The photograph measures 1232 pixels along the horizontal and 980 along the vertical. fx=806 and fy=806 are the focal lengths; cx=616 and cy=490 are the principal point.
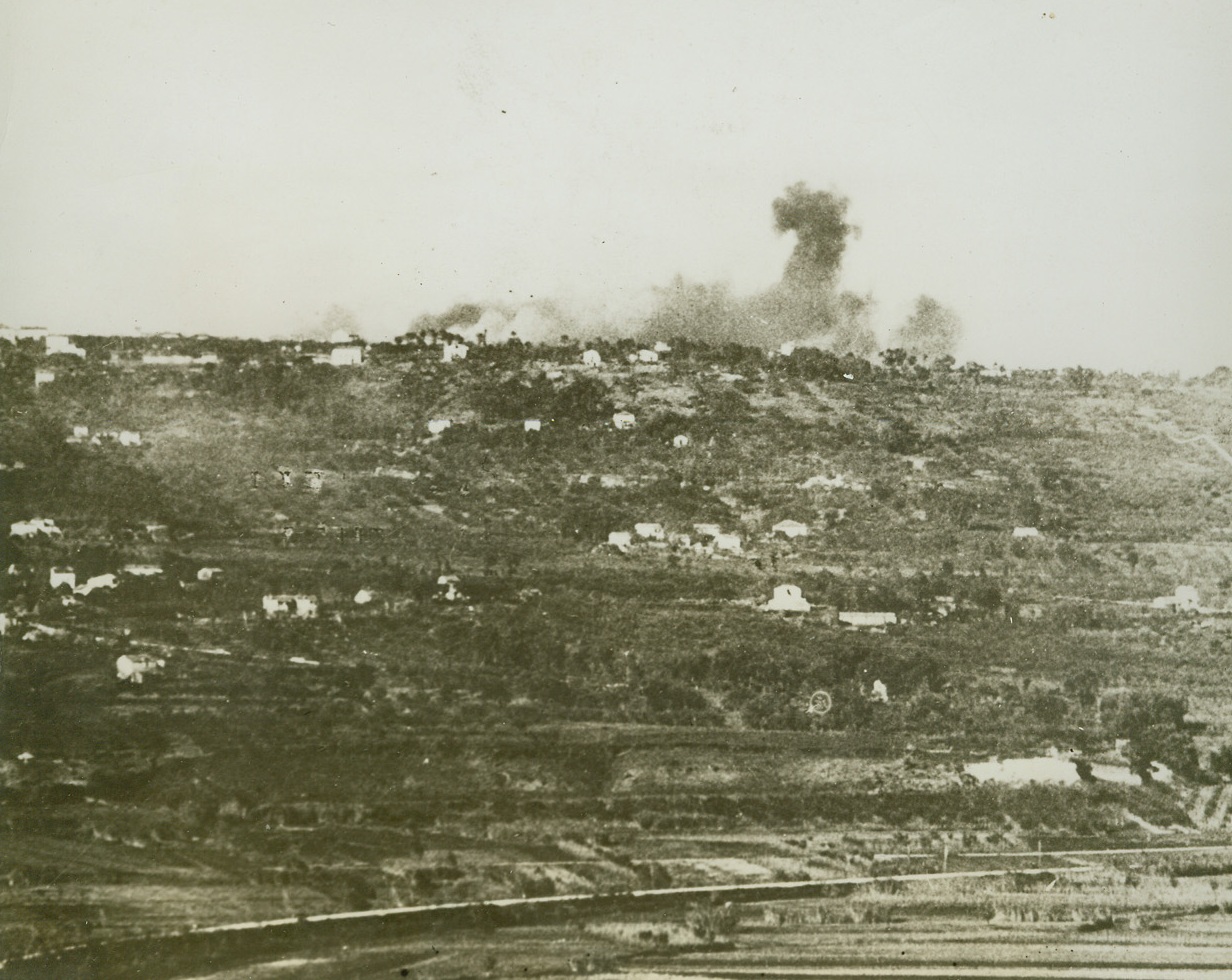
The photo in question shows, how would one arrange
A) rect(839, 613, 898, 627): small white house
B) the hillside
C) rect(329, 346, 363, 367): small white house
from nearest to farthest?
the hillside
rect(329, 346, 363, 367): small white house
rect(839, 613, 898, 627): small white house

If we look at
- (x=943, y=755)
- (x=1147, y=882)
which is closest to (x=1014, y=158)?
(x=943, y=755)

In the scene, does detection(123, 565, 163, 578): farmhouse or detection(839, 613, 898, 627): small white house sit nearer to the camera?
detection(123, 565, 163, 578): farmhouse

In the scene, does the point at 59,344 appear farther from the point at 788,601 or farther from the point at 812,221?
the point at 788,601

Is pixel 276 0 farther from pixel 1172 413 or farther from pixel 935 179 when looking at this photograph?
pixel 1172 413

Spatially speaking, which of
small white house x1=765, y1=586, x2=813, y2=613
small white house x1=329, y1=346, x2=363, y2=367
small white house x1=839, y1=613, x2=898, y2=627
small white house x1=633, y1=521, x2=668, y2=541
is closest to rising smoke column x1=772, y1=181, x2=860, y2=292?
small white house x1=633, y1=521, x2=668, y2=541

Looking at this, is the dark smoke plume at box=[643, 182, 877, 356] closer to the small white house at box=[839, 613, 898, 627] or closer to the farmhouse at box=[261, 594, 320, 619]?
the small white house at box=[839, 613, 898, 627]

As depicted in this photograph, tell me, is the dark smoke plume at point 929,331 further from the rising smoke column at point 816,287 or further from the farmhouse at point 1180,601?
the farmhouse at point 1180,601

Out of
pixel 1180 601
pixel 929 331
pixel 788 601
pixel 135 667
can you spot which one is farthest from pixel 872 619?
pixel 135 667
